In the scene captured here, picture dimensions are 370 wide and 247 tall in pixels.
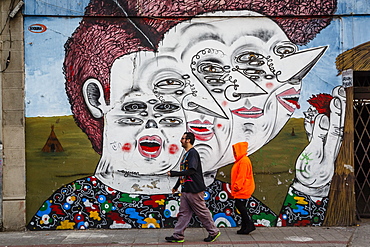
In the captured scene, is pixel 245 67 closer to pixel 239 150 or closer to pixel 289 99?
pixel 289 99

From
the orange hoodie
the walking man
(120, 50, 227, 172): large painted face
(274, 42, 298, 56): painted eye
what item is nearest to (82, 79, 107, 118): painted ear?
(120, 50, 227, 172): large painted face

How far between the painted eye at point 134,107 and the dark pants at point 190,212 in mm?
1939

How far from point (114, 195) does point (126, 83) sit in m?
2.09

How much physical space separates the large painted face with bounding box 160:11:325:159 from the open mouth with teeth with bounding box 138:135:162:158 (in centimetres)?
106

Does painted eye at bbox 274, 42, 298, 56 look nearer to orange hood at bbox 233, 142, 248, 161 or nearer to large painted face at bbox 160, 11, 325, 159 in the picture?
large painted face at bbox 160, 11, 325, 159

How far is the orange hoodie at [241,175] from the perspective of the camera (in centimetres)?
795

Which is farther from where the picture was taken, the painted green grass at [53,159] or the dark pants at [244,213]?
the painted green grass at [53,159]

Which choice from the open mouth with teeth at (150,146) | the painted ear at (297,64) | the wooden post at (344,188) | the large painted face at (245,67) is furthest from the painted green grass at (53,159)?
the wooden post at (344,188)

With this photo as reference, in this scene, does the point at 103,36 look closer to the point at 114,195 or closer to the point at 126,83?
the point at 126,83

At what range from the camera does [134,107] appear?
8.62m

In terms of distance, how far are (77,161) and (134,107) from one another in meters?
1.45

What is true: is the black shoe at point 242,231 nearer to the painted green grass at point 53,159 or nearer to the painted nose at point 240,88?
the painted nose at point 240,88

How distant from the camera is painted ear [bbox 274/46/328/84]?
8.69m

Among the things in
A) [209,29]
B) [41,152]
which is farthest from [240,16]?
[41,152]
